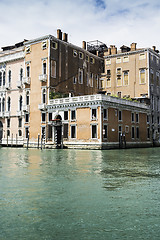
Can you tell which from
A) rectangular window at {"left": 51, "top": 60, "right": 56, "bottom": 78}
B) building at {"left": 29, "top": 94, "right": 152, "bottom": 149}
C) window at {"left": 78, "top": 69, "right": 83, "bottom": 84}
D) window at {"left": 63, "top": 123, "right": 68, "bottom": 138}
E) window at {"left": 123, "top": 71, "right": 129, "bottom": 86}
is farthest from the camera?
window at {"left": 123, "top": 71, "right": 129, "bottom": 86}

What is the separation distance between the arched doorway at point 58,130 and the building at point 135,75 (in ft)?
40.4

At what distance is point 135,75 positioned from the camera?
145ft

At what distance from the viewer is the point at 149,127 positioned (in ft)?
142

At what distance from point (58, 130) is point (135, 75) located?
14757 mm

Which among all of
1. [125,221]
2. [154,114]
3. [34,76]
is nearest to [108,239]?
[125,221]

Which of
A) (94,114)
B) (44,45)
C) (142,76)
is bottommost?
(94,114)

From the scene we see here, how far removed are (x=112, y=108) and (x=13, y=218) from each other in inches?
1200

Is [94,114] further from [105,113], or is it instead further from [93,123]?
[105,113]

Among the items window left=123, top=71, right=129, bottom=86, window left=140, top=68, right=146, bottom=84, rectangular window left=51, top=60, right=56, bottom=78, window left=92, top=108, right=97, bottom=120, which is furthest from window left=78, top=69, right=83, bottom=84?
window left=92, top=108, right=97, bottom=120

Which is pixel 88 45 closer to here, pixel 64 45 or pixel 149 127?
pixel 64 45

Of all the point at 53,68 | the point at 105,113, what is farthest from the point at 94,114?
the point at 53,68

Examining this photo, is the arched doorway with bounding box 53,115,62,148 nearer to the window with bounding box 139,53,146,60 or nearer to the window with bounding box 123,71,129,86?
the window with bounding box 123,71,129,86

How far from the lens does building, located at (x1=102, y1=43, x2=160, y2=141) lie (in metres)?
43.4

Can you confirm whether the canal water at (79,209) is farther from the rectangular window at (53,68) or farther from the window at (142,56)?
the window at (142,56)
